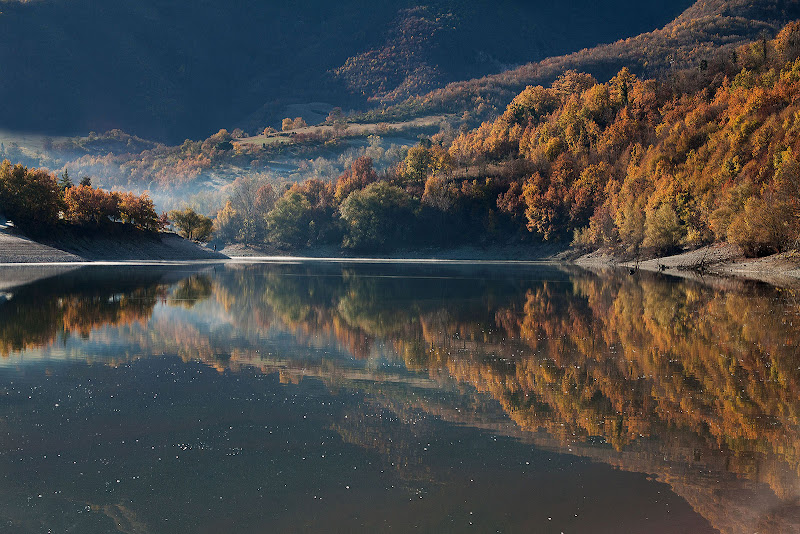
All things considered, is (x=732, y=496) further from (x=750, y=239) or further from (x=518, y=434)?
(x=750, y=239)

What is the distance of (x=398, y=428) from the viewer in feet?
49.4

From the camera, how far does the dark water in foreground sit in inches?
426

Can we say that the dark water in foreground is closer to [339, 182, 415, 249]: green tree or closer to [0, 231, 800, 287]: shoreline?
[0, 231, 800, 287]: shoreline

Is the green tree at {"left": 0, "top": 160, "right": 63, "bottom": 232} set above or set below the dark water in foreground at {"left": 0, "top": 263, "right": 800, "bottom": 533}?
above

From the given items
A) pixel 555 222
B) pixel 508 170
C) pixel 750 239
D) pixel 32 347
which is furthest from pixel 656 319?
pixel 508 170

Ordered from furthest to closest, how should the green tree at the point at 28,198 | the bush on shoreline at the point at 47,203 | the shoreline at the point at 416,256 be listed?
the bush on shoreline at the point at 47,203
the green tree at the point at 28,198
the shoreline at the point at 416,256

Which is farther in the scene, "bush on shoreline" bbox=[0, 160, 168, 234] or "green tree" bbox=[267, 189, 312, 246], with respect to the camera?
"green tree" bbox=[267, 189, 312, 246]

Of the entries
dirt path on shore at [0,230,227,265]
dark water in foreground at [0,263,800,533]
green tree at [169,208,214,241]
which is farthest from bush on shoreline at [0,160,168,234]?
dark water in foreground at [0,263,800,533]

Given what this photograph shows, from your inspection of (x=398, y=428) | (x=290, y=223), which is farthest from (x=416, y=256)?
(x=398, y=428)

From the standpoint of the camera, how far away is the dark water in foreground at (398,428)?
1081cm

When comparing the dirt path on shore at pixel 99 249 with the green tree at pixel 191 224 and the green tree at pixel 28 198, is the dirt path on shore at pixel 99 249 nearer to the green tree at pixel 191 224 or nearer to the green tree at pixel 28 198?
the green tree at pixel 28 198

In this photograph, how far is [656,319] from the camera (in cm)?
3447

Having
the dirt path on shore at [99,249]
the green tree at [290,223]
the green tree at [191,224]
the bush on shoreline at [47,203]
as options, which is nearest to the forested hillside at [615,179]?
the green tree at [290,223]

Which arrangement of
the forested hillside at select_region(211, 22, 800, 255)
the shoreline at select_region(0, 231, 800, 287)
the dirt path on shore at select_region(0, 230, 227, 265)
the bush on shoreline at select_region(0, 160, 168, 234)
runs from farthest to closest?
the bush on shoreline at select_region(0, 160, 168, 234)
the dirt path on shore at select_region(0, 230, 227, 265)
the forested hillside at select_region(211, 22, 800, 255)
the shoreline at select_region(0, 231, 800, 287)
